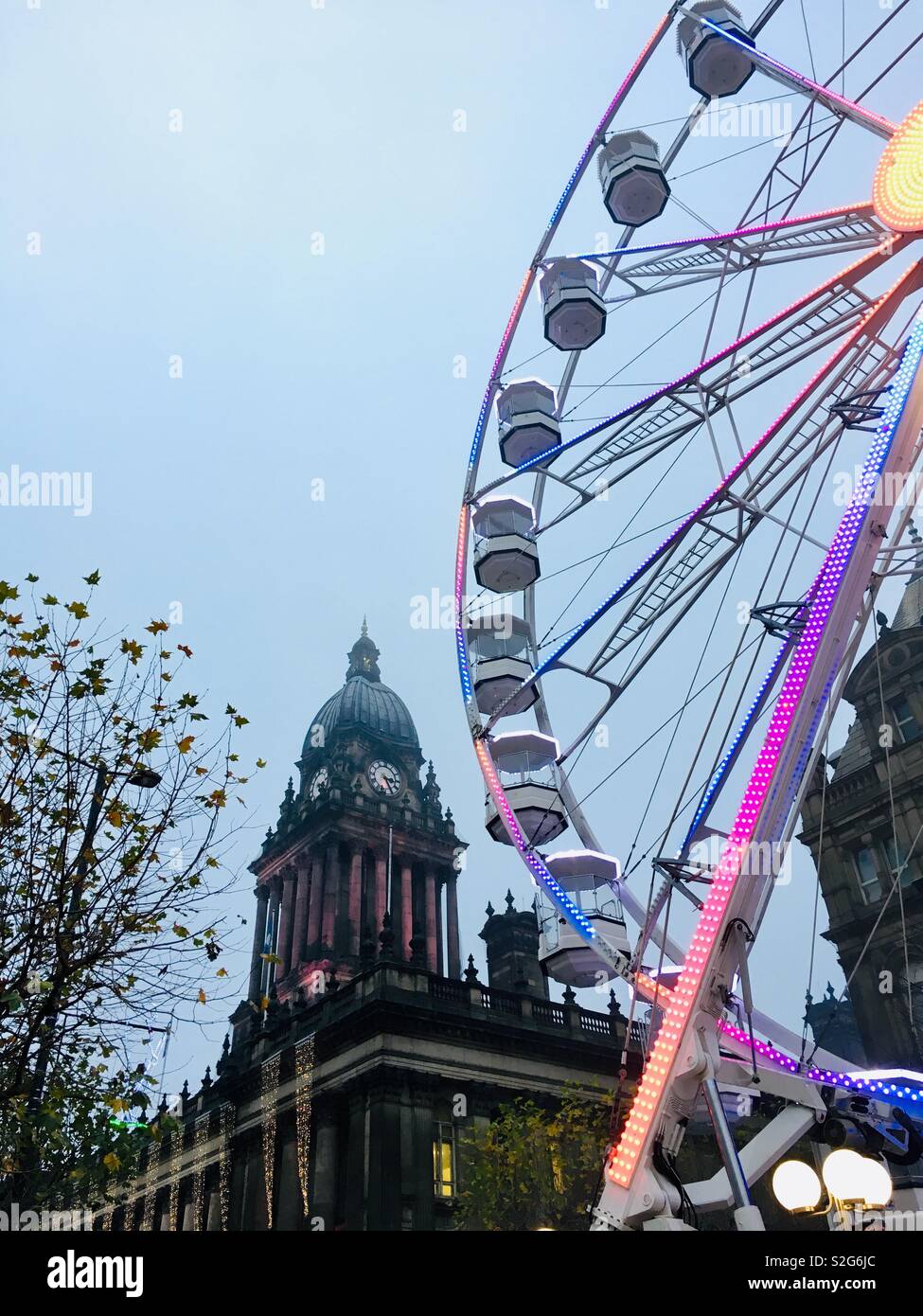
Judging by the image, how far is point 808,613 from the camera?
16.0 metres

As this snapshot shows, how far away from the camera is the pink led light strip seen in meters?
13.3

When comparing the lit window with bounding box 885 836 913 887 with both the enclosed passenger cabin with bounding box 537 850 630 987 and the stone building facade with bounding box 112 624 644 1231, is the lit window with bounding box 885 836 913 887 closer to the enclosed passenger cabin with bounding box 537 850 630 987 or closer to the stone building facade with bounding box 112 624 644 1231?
the stone building facade with bounding box 112 624 644 1231

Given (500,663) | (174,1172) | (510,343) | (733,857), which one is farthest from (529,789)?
(174,1172)

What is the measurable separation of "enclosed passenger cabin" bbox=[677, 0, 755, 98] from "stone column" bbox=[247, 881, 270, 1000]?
5840 centimetres

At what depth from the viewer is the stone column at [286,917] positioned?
223 ft

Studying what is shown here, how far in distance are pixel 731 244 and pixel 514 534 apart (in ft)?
26.4

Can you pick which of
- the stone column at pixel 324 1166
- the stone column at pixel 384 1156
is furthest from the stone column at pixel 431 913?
the stone column at pixel 384 1156

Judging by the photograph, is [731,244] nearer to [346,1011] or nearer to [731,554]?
[731,554]

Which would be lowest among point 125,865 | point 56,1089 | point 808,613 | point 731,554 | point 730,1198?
point 730,1198

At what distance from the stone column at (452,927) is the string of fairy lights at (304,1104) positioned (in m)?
27.2

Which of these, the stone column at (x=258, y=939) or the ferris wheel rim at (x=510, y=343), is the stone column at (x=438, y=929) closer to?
the stone column at (x=258, y=939)

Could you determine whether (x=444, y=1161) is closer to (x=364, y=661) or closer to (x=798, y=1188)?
(x=798, y=1188)
